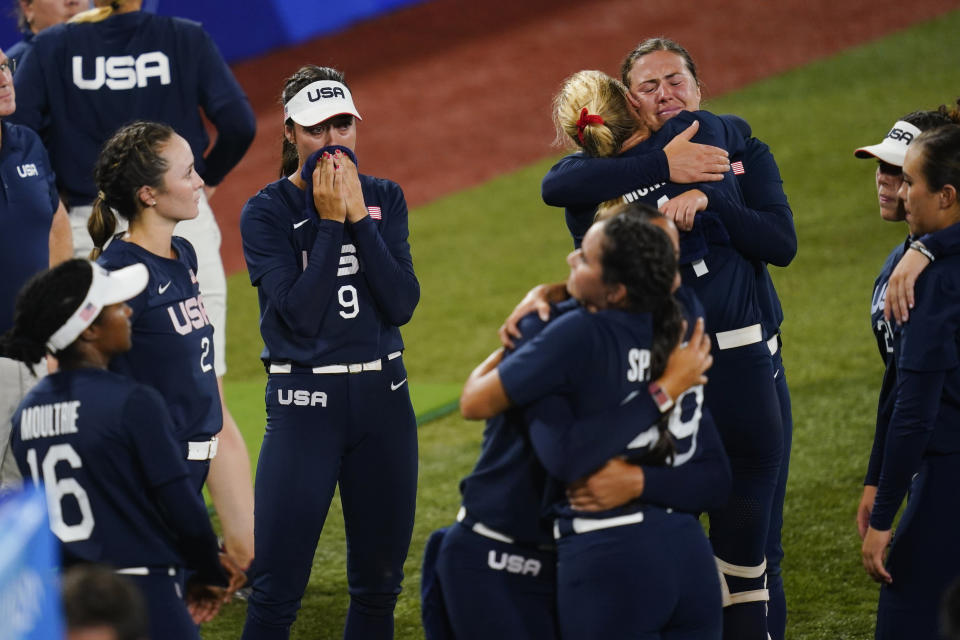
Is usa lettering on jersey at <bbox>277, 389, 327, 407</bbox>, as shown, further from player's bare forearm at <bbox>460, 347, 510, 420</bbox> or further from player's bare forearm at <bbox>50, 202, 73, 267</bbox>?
player's bare forearm at <bbox>50, 202, 73, 267</bbox>

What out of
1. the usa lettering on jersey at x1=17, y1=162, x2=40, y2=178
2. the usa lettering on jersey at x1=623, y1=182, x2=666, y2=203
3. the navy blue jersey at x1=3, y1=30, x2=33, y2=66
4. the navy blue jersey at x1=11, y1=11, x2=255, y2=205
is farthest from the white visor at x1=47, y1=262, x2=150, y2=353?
the navy blue jersey at x1=3, y1=30, x2=33, y2=66

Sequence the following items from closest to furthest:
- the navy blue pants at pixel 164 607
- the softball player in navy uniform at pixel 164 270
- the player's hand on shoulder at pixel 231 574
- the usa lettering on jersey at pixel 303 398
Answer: the navy blue pants at pixel 164 607 < the player's hand on shoulder at pixel 231 574 < the softball player in navy uniform at pixel 164 270 < the usa lettering on jersey at pixel 303 398

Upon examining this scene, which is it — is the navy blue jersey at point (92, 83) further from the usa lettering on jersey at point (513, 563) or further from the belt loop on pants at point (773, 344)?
the usa lettering on jersey at point (513, 563)

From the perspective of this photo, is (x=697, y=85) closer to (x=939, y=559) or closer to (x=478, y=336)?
(x=939, y=559)

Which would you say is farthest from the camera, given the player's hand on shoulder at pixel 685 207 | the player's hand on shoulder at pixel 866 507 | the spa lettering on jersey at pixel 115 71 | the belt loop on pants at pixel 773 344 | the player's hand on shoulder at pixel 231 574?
the spa lettering on jersey at pixel 115 71

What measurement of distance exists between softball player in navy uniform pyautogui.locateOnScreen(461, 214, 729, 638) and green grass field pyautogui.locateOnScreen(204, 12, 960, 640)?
1.72 m

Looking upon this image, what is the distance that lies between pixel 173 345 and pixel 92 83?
2.16 m

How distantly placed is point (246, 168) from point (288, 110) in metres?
8.43

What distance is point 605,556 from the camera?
274cm

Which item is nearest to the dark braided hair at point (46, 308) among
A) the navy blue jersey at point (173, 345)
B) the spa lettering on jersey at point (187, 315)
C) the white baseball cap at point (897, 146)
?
the navy blue jersey at point (173, 345)

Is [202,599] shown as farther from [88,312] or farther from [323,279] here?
[323,279]

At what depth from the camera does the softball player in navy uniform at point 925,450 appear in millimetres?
3277

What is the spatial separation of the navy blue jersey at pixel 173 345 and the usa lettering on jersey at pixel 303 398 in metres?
0.23

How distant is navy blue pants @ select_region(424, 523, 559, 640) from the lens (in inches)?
114
